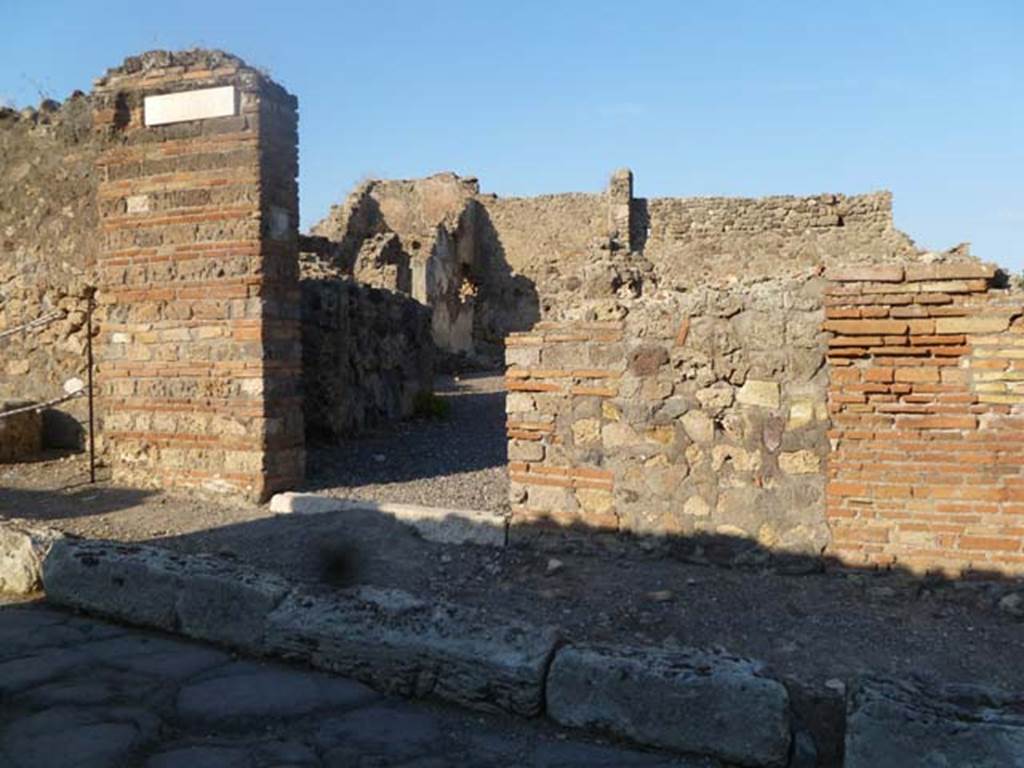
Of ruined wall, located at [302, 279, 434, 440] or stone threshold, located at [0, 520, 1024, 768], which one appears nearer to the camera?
stone threshold, located at [0, 520, 1024, 768]

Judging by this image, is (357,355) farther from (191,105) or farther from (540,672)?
(540,672)

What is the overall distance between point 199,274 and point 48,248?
6.44 feet

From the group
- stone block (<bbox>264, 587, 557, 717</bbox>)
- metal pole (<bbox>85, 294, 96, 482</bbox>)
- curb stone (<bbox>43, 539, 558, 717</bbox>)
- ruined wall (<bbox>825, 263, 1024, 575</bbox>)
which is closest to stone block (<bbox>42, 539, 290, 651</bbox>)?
curb stone (<bbox>43, 539, 558, 717</bbox>)

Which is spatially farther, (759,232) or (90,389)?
(759,232)

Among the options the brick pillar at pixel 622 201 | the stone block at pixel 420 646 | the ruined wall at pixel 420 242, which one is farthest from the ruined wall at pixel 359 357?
the brick pillar at pixel 622 201

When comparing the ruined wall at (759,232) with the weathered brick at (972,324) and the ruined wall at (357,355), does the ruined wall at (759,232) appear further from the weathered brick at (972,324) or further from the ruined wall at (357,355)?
the weathered brick at (972,324)

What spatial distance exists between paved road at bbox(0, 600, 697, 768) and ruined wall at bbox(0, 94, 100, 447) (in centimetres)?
→ 494

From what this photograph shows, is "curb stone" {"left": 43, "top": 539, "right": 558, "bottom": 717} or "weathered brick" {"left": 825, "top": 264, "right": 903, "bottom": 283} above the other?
"weathered brick" {"left": 825, "top": 264, "right": 903, "bottom": 283}

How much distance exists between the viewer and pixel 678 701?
2.65 meters

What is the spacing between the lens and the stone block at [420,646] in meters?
2.84

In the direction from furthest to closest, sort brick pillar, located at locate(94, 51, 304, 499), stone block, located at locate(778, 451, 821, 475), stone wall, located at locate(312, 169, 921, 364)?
1. stone wall, located at locate(312, 169, 921, 364)
2. brick pillar, located at locate(94, 51, 304, 499)
3. stone block, located at locate(778, 451, 821, 475)

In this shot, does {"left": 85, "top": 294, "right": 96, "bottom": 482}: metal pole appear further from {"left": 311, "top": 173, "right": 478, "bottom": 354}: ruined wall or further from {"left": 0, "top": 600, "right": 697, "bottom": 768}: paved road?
{"left": 311, "top": 173, "right": 478, "bottom": 354}: ruined wall

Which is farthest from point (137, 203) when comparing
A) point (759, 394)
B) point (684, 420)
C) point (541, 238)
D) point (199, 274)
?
point (541, 238)

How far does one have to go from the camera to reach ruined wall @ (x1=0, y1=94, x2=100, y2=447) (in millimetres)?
7383
